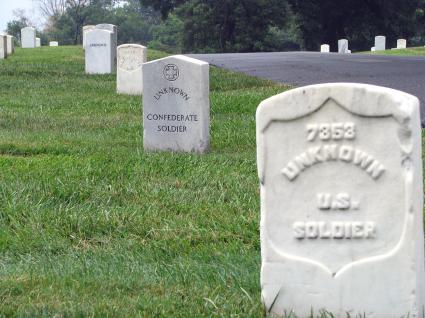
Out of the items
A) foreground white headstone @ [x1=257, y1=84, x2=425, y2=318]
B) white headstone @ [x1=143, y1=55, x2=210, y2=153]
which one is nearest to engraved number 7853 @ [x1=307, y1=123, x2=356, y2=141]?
foreground white headstone @ [x1=257, y1=84, x2=425, y2=318]

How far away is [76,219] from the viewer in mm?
5973

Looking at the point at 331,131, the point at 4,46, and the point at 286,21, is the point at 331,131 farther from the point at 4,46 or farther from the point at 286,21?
the point at 286,21

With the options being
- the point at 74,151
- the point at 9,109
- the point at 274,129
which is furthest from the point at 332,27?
the point at 274,129

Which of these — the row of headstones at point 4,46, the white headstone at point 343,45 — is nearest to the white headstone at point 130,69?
the row of headstones at point 4,46

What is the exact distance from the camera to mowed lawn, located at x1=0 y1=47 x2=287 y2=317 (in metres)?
4.33

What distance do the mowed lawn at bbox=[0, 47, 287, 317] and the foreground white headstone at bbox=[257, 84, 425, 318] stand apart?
32cm

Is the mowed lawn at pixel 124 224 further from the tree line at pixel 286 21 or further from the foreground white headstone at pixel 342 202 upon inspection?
the tree line at pixel 286 21

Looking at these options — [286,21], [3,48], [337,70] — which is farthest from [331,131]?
[286,21]

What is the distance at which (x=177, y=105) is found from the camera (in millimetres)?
9508

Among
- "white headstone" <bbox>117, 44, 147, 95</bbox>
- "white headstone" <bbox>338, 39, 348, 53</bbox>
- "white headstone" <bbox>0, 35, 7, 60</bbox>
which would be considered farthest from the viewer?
"white headstone" <bbox>338, 39, 348, 53</bbox>

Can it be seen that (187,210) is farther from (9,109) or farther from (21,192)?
(9,109)

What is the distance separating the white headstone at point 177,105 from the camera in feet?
30.8

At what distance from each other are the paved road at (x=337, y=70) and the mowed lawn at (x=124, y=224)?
501 cm

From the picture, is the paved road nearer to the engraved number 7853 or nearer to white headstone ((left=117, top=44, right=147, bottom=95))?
white headstone ((left=117, top=44, right=147, bottom=95))
